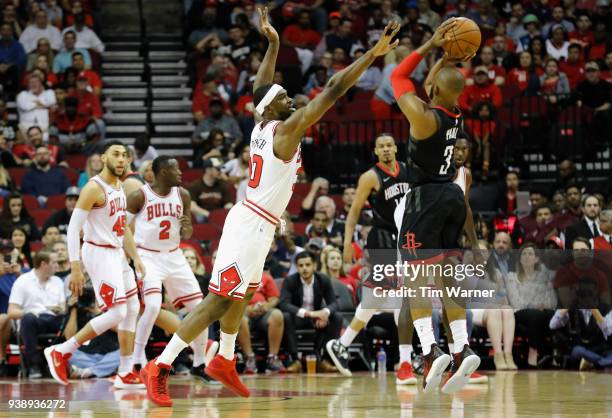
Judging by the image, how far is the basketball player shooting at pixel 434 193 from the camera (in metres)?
8.76

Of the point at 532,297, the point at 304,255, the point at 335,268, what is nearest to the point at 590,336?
the point at 532,297

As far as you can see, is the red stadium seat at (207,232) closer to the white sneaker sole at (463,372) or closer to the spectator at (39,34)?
the spectator at (39,34)

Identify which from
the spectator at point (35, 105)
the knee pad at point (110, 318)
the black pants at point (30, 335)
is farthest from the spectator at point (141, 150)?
the knee pad at point (110, 318)

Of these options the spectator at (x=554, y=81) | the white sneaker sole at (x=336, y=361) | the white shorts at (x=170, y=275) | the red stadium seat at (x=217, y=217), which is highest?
the spectator at (x=554, y=81)

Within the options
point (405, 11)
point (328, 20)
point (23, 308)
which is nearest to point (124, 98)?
point (328, 20)

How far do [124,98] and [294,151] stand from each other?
40.0ft

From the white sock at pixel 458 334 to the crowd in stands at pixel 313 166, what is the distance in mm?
4452

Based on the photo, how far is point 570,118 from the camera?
59.1 feet

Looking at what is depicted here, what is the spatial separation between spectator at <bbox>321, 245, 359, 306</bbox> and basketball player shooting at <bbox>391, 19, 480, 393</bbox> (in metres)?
5.17

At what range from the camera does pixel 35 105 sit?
17.9 m

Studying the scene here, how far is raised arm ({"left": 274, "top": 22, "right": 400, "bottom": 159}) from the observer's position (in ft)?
25.3

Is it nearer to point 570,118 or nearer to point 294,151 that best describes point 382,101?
point 570,118

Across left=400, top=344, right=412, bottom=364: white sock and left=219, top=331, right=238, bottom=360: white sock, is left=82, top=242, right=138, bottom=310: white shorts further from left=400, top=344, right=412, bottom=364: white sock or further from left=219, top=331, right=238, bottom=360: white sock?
left=400, top=344, right=412, bottom=364: white sock

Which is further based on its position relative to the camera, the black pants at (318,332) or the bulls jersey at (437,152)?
the black pants at (318,332)
